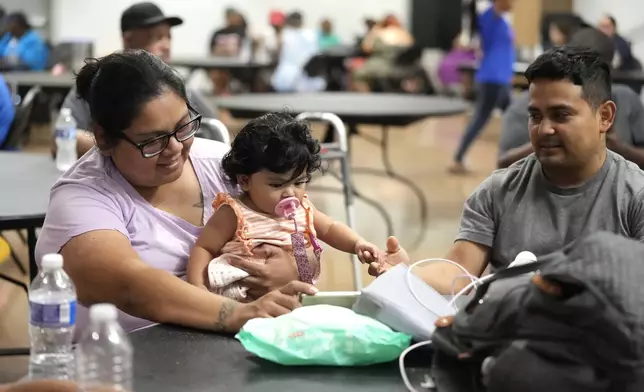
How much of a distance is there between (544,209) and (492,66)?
5.79m

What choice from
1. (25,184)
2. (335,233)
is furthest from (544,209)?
(25,184)

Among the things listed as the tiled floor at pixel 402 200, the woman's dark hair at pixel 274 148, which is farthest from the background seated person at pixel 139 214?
the tiled floor at pixel 402 200

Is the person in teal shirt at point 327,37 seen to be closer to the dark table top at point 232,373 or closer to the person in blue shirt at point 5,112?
the person in blue shirt at point 5,112

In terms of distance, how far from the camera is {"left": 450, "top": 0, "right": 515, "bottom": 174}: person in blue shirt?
7.71 meters

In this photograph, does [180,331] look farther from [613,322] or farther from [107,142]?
[613,322]

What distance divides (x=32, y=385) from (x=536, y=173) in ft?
4.00

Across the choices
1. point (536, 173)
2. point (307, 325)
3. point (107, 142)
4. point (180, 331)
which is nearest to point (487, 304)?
point (307, 325)

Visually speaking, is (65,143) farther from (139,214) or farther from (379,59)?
(379,59)

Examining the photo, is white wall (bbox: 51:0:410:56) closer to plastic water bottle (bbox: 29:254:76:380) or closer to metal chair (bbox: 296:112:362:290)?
metal chair (bbox: 296:112:362:290)

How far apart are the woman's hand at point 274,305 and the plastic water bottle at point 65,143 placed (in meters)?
1.88

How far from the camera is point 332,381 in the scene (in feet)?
4.86

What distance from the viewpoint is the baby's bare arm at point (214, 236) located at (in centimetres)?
205

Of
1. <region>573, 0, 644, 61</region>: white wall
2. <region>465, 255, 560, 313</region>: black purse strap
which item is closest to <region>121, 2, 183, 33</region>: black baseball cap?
<region>465, 255, 560, 313</region>: black purse strap

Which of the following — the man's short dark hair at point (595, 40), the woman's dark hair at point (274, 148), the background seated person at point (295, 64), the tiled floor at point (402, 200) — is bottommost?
the tiled floor at point (402, 200)
